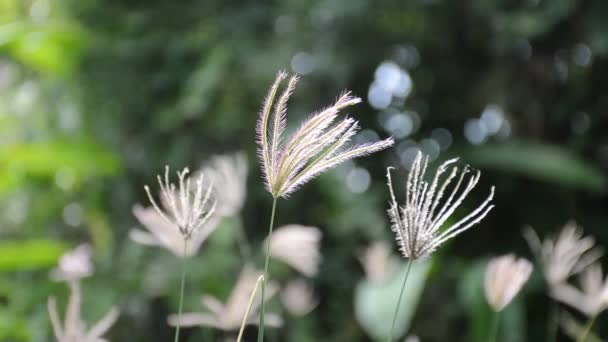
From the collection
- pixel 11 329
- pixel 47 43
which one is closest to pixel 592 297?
pixel 11 329

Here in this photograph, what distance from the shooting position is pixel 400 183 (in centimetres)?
217

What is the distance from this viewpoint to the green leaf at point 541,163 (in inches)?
76.8

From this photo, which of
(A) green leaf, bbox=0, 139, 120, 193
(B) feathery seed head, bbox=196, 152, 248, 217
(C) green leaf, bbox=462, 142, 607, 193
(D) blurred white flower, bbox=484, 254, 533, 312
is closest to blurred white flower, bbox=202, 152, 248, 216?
(B) feathery seed head, bbox=196, 152, 248, 217

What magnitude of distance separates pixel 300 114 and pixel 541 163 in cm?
81

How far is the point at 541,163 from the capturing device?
6.59 ft

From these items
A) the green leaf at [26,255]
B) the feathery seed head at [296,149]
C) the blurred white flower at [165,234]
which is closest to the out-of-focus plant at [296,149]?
the feathery seed head at [296,149]

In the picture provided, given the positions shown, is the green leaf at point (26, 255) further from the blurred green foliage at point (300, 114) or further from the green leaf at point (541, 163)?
the green leaf at point (541, 163)

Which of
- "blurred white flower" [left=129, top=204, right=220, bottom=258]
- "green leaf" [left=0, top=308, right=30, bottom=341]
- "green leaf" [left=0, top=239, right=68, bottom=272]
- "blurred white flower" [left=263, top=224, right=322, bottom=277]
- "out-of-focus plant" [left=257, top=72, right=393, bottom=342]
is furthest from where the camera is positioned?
"green leaf" [left=0, top=239, right=68, bottom=272]

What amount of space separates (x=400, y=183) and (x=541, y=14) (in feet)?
2.34

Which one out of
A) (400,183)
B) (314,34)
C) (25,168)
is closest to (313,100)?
(314,34)

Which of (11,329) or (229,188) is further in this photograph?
(11,329)

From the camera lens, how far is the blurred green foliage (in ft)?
6.20

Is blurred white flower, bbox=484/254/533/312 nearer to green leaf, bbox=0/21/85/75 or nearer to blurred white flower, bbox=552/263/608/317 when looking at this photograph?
blurred white flower, bbox=552/263/608/317

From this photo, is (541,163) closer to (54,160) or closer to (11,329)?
(54,160)
